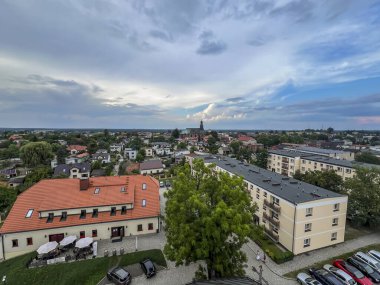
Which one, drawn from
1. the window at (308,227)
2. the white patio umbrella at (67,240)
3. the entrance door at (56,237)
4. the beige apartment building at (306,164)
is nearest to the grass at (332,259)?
the window at (308,227)

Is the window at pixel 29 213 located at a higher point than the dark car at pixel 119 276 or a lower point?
higher

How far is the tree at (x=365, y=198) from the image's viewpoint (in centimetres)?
2828

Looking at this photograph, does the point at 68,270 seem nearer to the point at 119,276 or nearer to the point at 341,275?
the point at 119,276

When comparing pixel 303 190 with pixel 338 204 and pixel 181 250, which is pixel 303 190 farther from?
pixel 181 250

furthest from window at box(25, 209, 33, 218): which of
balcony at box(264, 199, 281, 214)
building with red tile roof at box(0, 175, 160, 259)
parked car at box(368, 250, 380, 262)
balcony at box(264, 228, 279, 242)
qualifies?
parked car at box(368, 250, 380, 262)

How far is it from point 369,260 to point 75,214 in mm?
34623

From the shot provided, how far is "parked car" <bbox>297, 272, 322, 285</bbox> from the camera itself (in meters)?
Answer: 18.4

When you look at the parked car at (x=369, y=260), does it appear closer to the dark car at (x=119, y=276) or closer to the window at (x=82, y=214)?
the dark car at (x=119, y=276)

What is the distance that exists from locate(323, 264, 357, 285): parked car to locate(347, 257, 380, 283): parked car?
2.59 meters

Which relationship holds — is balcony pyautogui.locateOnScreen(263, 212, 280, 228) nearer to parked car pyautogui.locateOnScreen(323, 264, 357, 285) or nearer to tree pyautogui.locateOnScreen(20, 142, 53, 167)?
parked car pyautogui.locateOnScreen(323, 264, 357, 285)

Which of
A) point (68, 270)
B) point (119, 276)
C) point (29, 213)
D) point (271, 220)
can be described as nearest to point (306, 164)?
point (271, 220)

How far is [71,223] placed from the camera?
84.1 feet

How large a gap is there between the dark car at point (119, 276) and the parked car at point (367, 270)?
23211 millimetres

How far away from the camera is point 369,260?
70.5 ft
